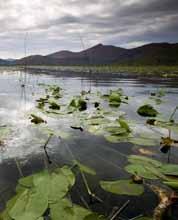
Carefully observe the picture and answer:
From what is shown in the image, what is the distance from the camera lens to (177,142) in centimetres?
267

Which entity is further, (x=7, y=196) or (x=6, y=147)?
(x=6, y=147)

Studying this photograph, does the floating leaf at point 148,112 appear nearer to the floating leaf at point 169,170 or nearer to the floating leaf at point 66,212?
the floating leaf at point 169,170

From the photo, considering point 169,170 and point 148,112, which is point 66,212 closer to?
point 169,170

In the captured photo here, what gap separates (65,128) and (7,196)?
173 centimetres

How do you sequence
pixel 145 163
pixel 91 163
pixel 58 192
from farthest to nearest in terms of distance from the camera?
pixel 91 163, pixel 145 163, pixel 58 192

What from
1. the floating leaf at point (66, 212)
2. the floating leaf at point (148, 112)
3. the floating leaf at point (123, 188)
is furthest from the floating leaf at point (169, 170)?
the floating leaf at point (148, 112)

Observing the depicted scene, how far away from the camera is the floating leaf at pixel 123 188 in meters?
1.50

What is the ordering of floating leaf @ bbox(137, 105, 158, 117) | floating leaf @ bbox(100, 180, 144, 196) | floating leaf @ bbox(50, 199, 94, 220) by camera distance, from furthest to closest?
floating leaf @ bbox(137, 105, 158, 117) < floating leaf @ bbox(100, 180, 144, 196) < floating leaf @ bbox(50, 199, 94, 220)

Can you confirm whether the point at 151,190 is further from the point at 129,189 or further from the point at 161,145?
the point at 161,145

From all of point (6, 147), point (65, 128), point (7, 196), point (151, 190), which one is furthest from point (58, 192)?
point (65, 128)

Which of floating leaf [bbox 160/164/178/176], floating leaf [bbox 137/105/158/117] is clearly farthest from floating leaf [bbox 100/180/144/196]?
floating leaf [bbox 137/105/158/117]

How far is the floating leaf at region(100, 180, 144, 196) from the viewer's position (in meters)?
1.50

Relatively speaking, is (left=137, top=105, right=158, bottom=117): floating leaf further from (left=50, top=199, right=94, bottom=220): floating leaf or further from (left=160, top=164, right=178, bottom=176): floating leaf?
(left=50, top=199, right=94, bottom=220): floating leaf

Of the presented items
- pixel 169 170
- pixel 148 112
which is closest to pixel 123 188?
pixel 169 170
